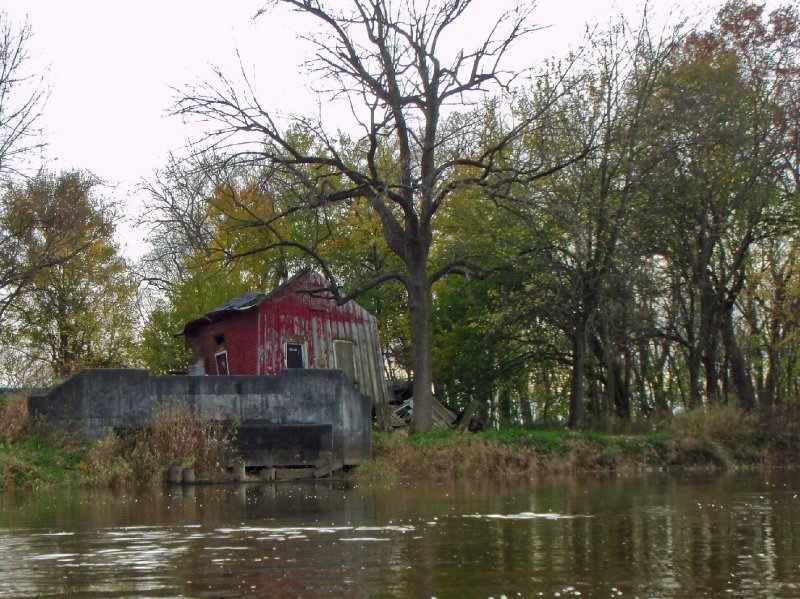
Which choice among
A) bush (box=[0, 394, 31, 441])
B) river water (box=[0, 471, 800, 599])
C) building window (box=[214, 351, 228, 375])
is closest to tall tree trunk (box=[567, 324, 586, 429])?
building window (box=[214, 351, 228, 375])

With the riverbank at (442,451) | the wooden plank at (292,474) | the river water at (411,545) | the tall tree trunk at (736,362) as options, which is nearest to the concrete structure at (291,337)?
the riverbank at (442,451)

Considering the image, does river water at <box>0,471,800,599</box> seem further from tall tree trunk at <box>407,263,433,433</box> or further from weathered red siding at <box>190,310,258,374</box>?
weathered red siding at <box>190,310,258,374</box>

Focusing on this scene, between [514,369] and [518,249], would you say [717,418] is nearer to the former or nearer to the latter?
[518,249]

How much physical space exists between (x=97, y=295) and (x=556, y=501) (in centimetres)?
3175

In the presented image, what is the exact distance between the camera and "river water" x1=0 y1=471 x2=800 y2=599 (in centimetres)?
790

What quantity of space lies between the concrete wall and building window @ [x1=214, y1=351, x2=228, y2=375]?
1142cm

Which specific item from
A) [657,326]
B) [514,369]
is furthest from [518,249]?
[514,369]

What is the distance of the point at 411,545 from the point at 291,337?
2487cm

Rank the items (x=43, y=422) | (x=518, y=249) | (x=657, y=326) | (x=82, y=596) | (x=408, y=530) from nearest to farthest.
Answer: (x=82, y=596) → (x=408, y=530) → (x=43, y=422) → (x=518, y=249) → (x=657, y=326)

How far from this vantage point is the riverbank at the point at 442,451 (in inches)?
883

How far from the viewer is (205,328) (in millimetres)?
37406

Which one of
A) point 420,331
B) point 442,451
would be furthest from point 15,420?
point 420,331

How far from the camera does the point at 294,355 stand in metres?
35.1

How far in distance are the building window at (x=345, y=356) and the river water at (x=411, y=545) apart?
701 inches
